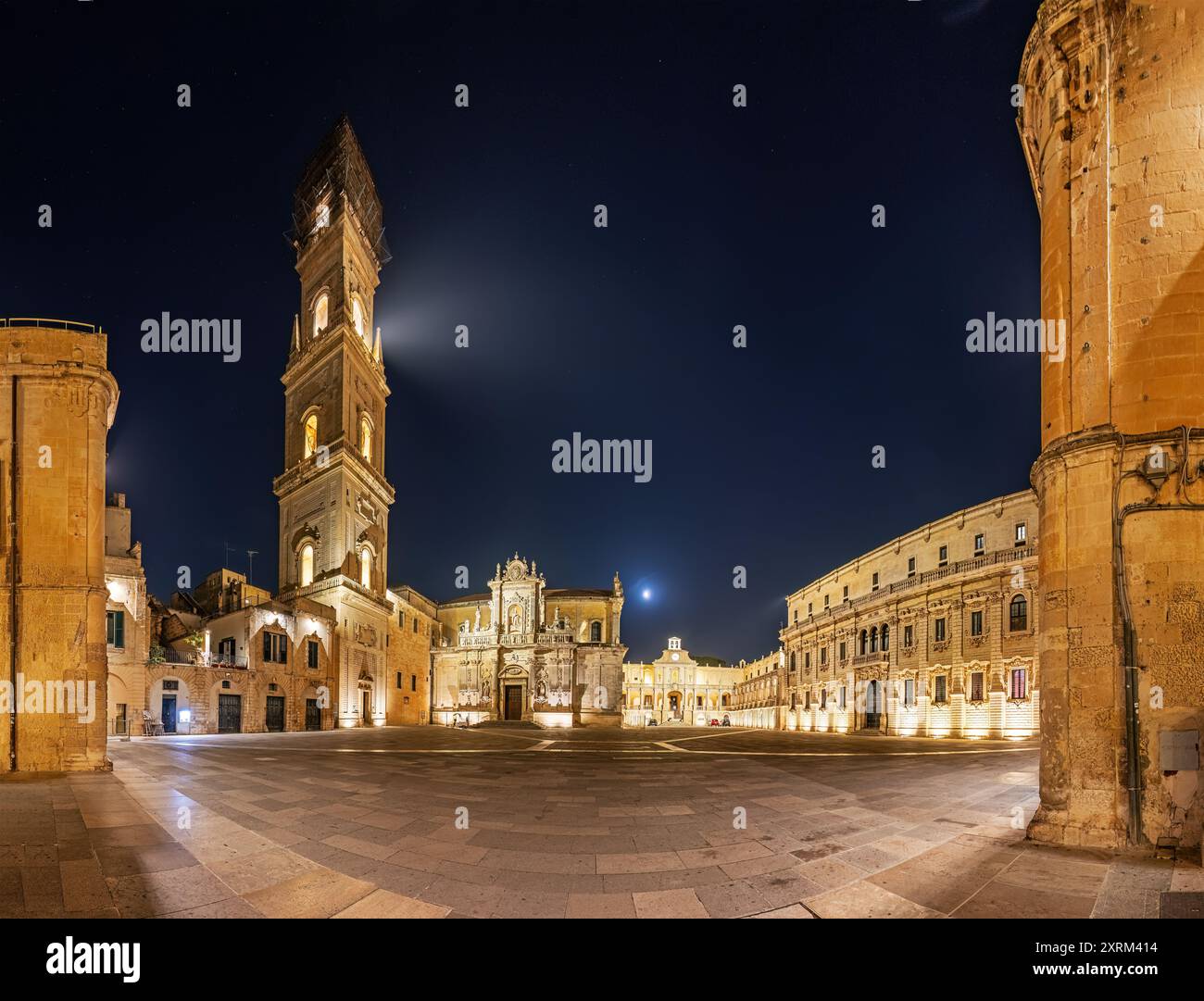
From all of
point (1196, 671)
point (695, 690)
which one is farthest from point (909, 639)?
point (695, 690)

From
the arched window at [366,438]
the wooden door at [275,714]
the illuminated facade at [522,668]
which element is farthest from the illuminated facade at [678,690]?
the wooden door at [275,714]

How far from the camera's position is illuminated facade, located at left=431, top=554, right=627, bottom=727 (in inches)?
2285

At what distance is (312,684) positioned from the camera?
130 ft

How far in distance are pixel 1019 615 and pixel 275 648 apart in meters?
44.5

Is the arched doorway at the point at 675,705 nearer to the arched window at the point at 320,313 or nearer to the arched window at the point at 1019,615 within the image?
the arched window at the point at 1019,615

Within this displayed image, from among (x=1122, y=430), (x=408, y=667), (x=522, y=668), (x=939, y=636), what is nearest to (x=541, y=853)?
(x=1122, y=430)

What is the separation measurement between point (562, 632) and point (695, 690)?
6691 centimetres

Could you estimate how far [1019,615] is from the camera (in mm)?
35781

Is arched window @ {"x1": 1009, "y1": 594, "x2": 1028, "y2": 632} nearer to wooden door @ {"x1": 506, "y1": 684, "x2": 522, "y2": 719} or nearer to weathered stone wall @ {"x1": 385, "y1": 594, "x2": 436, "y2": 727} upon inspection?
wooden door @ {"x1": 506, "y1": 684, "x2": 522, "y2": 719}

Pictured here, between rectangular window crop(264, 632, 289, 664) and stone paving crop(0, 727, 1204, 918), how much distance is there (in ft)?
91.6

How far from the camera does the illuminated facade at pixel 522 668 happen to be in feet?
190

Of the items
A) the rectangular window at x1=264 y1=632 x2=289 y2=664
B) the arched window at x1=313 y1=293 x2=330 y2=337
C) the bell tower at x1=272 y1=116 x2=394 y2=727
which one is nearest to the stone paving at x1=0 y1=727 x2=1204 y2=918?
the rectangular window at x1=264 y1=632 x2=289 y2=664

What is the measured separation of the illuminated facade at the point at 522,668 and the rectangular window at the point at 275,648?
2176 cm

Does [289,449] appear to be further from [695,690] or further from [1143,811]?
[695,690]
